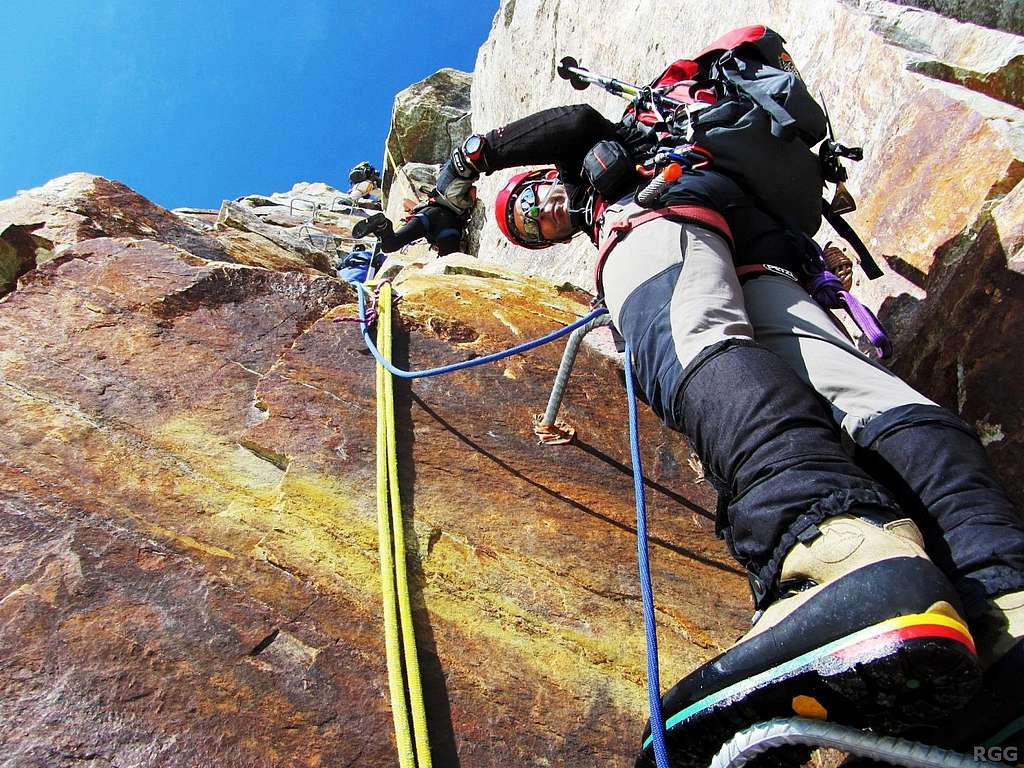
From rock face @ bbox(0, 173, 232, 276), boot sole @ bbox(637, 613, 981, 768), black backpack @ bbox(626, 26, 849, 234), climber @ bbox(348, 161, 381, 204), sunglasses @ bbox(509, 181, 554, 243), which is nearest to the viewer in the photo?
boot sole @ bbox(637, 613, 981, 768)

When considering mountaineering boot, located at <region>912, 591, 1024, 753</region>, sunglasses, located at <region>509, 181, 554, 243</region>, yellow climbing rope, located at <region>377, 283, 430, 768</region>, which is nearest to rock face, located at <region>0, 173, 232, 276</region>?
yellow climbing rope, located at <region>377, 283, 430, 768</region>

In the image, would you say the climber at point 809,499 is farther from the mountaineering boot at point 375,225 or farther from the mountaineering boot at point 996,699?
the mountaineering boot at point 375,225

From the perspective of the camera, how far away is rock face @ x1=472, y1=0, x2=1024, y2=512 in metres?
2.74

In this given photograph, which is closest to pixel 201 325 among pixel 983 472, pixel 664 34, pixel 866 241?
pixel 983 472

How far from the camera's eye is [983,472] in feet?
5.68

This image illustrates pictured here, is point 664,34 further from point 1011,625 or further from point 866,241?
point 1011,625

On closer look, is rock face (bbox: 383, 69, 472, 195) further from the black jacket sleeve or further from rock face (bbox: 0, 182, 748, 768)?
the black jacket sleeve

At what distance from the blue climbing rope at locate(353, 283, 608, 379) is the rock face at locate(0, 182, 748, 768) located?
0.12m

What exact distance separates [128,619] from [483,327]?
2.33 metres

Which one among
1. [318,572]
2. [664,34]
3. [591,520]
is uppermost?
[664,34]

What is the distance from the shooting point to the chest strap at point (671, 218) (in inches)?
91.7

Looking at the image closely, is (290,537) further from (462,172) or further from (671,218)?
(462,172)

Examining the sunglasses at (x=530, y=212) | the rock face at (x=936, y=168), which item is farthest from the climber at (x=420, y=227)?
the rock face at (x=936, y=168)

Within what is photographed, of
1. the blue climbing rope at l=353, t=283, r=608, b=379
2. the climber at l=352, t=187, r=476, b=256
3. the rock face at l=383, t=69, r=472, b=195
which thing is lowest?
the blue climbing rope at l=353, t=283, r=608, b=379
